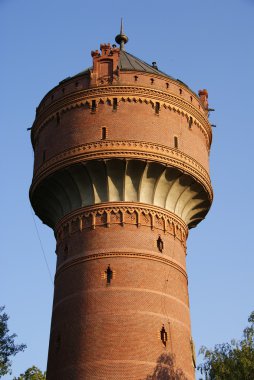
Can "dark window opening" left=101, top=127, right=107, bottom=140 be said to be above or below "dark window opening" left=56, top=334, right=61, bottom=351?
above

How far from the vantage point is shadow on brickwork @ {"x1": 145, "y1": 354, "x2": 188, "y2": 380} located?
17.1 meters

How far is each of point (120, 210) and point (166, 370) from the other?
497 cm

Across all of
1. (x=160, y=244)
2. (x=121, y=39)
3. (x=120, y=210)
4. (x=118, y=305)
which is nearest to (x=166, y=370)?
(x=118, y=305)

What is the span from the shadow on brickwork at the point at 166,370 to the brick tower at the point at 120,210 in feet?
0.09

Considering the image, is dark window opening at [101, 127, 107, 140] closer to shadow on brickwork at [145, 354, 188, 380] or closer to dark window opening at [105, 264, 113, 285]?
dark window opening at [105, 264, 113, 285]

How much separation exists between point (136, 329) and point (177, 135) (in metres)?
6.66

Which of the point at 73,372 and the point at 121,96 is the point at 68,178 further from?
the point at 73,372

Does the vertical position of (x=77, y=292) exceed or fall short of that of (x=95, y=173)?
it falls short

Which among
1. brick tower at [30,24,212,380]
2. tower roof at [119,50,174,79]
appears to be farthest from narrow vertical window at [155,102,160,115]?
tower roof at [119,50,174,79]

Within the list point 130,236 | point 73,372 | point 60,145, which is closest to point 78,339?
point 73,372

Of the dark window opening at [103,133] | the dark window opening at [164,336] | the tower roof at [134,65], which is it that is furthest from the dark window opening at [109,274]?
the tower roof at [134,65]

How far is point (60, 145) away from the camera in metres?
20.3

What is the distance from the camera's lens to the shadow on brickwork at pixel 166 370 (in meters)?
17.1

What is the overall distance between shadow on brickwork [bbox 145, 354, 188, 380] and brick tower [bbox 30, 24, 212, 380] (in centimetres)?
3
